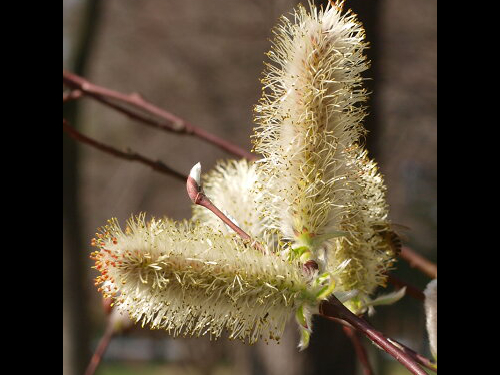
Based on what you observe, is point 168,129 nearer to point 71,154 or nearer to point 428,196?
point 71,154

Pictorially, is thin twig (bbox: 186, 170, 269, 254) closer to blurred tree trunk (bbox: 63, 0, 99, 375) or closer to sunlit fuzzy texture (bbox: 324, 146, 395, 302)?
sunlit fuzzy texture (bbox: 324, 146, 395, 302)

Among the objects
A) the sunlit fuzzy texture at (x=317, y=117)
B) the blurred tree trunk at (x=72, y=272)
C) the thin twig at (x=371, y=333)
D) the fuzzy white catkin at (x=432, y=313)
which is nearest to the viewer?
the thin twig at (x=371, y=333)

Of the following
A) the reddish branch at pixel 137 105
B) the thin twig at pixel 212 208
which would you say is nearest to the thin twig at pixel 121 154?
the reddish branch at pixel 137 105

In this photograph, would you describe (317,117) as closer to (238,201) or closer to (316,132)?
(316,132)

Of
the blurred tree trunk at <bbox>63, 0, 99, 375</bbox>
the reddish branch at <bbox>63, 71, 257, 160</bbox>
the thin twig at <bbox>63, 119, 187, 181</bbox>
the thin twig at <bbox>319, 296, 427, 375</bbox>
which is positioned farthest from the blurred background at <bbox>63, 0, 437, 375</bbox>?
the thin twig at <bbox>319, 296, 427, 375</bbox>

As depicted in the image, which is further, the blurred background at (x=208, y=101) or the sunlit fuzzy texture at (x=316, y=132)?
the blurred background at (x=208, y=101)

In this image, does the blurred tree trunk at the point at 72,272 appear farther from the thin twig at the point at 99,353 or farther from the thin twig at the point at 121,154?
the thin twig at the point at 121,154
